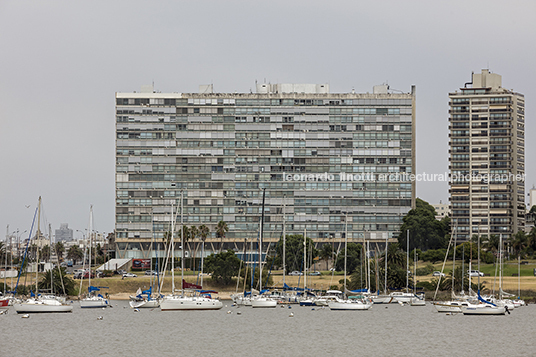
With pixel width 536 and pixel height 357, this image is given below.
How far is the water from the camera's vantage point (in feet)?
220

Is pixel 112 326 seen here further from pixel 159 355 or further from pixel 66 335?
pixel 159 355

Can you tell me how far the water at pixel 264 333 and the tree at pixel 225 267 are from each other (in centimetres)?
3378

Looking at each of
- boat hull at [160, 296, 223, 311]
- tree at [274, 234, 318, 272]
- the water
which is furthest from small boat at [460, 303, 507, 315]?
tree at [274, 234, 318, 272]

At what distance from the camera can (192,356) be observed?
63.4 meters

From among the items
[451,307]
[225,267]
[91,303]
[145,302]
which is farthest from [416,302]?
[91,303]

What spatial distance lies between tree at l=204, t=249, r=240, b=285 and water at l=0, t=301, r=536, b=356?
111 feet

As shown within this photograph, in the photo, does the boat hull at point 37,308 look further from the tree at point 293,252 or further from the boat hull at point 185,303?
the tree at point 293,252

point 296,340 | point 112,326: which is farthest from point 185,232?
point 296,340

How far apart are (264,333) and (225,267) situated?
6562 cm

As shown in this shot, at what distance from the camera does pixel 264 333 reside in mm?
80750

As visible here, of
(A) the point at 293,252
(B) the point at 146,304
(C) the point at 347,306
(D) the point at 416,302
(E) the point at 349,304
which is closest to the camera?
(C) the point at 347,306

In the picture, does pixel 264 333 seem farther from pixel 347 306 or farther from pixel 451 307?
pixel 451 307

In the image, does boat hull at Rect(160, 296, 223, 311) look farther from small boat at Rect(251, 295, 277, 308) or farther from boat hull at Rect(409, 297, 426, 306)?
boat hull at Rect(409, 297, 426, 306)

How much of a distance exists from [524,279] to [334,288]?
38099 mm
